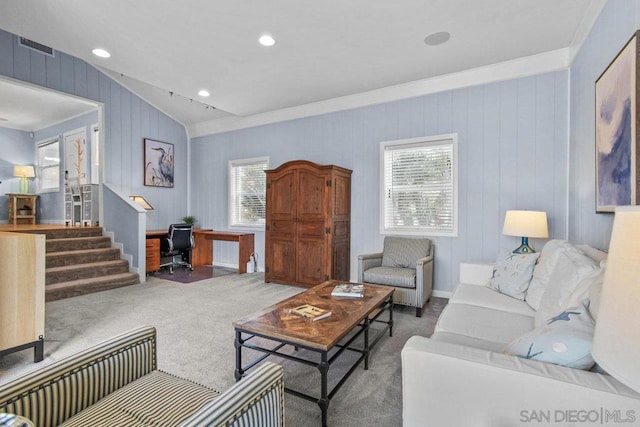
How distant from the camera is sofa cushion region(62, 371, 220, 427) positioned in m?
1.06

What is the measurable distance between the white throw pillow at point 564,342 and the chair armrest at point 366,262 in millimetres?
2403

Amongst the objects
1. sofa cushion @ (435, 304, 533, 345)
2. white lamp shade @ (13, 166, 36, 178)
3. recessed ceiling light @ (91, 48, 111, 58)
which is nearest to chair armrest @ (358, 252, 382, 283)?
sofa cushion @ (435, 304, 533, 345)

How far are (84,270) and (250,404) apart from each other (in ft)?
15.5

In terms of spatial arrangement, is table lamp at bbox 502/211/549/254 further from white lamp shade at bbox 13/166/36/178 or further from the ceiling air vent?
white lamp shade at bbox 13/166/36/178

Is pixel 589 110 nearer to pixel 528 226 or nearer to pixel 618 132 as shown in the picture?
pixel 618 132

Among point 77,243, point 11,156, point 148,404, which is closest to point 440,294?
point 148,404

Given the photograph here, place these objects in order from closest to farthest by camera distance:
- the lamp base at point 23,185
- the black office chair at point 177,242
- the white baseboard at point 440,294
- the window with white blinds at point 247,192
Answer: the white baseboard at point 440,294, the black office chair at point 177,242, the window with white blinds at point 247,192, the lamp base at point 23,185

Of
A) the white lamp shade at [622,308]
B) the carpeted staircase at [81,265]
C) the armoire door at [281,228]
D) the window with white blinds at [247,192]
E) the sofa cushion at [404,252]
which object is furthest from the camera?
the window with white blinds at [247,192]

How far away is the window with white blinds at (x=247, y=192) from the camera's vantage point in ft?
19.2

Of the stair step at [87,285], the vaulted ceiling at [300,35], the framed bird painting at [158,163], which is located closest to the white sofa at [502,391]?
the vaulted ceiling at [300,35]

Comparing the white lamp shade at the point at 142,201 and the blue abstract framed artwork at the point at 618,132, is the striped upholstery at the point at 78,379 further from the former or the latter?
the white lamp shade at the point at 142,201

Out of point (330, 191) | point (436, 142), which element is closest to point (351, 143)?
point (330, 191)

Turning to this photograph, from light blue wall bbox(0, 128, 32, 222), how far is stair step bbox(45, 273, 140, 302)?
560 cm

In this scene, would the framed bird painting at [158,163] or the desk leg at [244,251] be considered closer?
the desk leg at [244,251]
